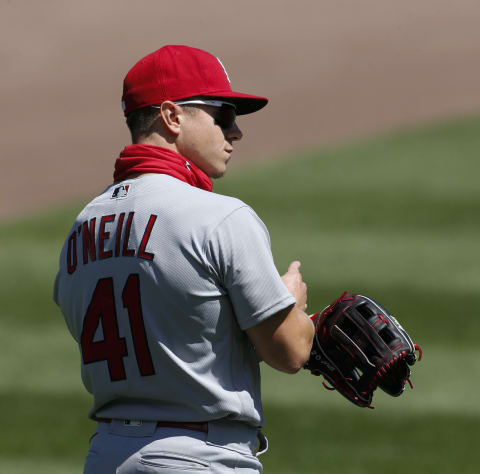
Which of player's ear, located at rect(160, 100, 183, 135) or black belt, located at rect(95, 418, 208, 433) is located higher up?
player's ear, located at rect(160, 100, 183, 135)

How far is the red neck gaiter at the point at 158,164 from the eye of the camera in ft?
7.66

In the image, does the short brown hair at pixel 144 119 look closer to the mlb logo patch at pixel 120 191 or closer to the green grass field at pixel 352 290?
the mlb logo patch at pixel 120 191

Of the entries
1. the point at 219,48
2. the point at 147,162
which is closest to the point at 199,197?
the point at 147,162

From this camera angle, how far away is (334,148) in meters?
10.6

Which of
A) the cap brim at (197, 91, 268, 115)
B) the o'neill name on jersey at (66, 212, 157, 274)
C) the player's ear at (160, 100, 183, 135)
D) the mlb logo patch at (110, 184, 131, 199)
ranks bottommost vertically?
the o'neill name on jersey at (66, 212, 157, 274)

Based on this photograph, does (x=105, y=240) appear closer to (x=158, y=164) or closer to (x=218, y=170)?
(x=158, y=164)

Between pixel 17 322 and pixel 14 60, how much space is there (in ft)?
26.5

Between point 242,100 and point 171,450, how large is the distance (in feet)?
3.16

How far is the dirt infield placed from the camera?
1175 cm

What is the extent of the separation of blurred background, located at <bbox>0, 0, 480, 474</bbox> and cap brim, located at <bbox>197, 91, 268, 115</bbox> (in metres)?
2.93

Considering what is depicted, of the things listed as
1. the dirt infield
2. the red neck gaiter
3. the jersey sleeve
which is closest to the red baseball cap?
the red neck gaiter

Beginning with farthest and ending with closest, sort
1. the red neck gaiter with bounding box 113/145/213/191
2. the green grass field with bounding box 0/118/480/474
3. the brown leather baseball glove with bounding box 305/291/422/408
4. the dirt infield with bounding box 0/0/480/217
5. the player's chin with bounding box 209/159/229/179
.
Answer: the dirt infield with bounding box 0/0/480/217 < the green grass field with bounding box 0/118/480/474 < the brown leather baseball glove with bounding box 305/291/422/408 < the player's chin with bounding box 209/159/229/179 < the red neck gaiter with bounding box 113/145/213/191

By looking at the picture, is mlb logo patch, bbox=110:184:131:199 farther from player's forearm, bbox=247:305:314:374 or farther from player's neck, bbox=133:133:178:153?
player's forearm, bbox=247:305:314:374

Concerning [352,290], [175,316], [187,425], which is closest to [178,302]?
[175,316]
